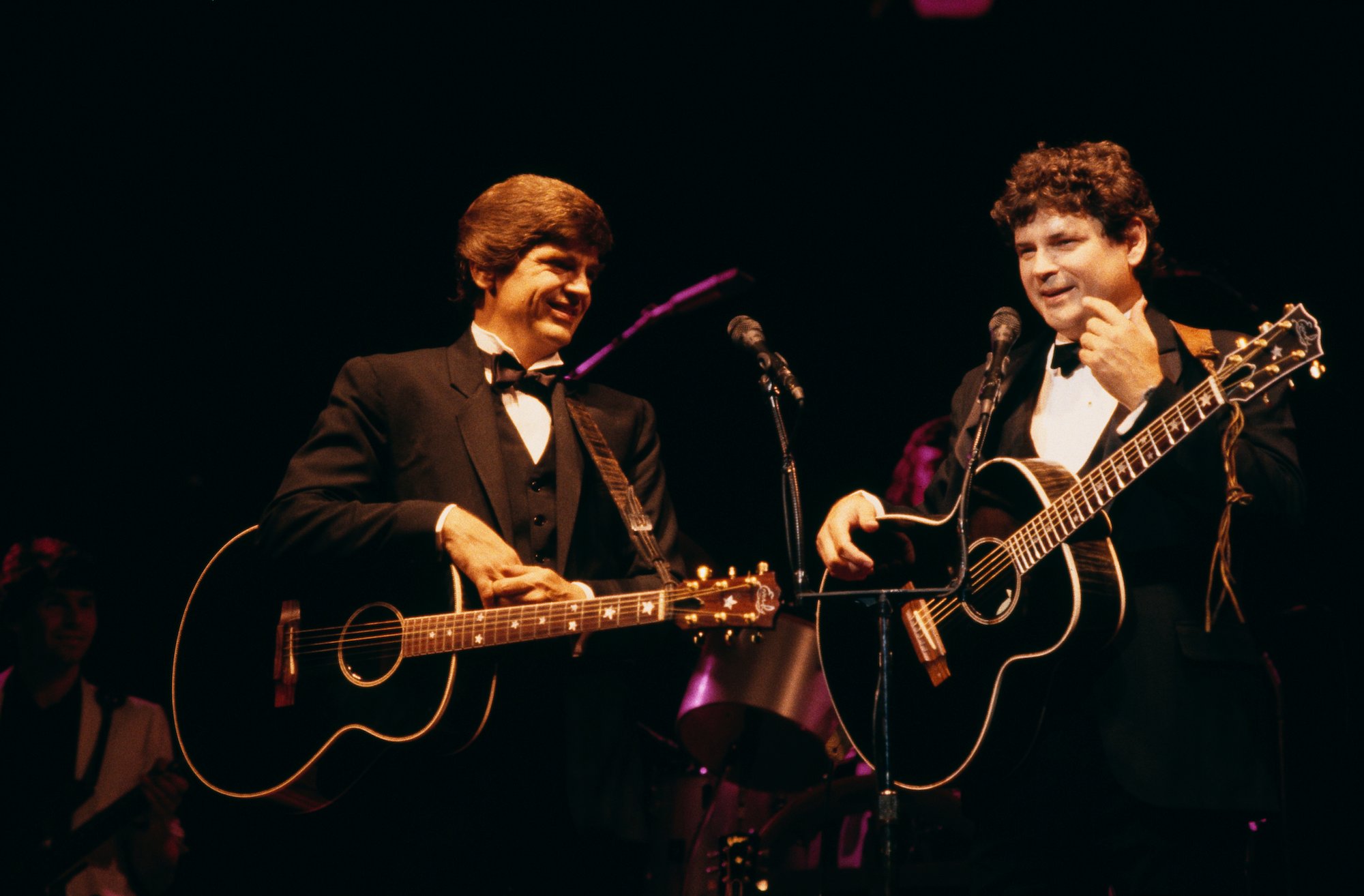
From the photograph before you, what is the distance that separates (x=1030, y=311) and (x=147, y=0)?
4.20 m

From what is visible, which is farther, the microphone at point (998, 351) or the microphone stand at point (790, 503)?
the microphone at point (998, 351)

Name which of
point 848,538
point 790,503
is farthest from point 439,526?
point 848,538

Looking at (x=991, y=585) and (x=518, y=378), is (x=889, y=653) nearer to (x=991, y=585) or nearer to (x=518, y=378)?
(x=991, y=585)

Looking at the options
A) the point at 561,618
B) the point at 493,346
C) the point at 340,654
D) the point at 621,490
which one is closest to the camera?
the point at 561,618

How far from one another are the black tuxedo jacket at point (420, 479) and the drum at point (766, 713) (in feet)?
3.29

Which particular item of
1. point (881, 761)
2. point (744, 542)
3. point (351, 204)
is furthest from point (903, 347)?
point (881, 761)

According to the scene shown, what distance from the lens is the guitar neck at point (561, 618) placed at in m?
2.79

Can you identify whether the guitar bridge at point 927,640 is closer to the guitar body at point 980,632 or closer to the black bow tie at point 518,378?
the guitar body at point 980,632

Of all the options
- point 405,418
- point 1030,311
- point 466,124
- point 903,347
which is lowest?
point 405,418

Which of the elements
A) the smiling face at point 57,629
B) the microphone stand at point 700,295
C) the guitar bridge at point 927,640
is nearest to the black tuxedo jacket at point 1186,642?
the guitar bridge at point 927,640

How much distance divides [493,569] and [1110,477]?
1.45 m

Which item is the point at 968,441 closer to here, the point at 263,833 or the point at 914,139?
the point at 914,139

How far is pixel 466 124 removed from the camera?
524 centimetres

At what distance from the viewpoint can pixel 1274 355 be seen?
2.60 meters
